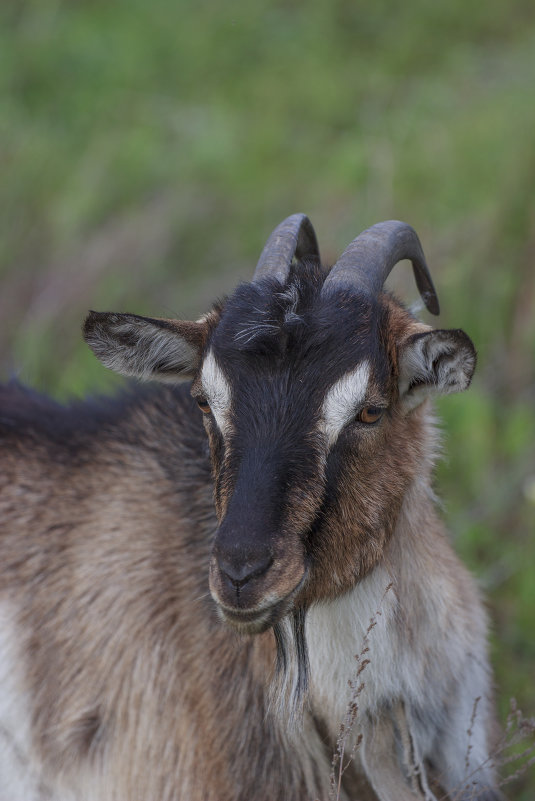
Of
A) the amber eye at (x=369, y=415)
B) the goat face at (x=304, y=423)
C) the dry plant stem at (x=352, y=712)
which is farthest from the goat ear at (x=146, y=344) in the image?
the dry plant stem at (x=352, y=712)

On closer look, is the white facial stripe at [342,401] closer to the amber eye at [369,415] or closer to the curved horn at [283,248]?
the amber eye at [369,415]

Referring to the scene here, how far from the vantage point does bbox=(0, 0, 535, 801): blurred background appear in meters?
6.53

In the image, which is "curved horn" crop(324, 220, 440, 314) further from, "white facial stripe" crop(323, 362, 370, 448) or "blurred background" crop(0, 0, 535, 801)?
"blurred background" crop(0, 0, 535, 801)

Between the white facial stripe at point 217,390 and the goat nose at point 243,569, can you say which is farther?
the white facial stripe at point 217,390

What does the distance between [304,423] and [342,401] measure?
0.14 m

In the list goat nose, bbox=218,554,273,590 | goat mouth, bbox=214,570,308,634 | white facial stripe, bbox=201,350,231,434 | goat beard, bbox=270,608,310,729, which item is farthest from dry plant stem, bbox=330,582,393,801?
white facial stripe, bbox=201,350,231,434

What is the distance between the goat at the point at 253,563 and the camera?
344 centimetres

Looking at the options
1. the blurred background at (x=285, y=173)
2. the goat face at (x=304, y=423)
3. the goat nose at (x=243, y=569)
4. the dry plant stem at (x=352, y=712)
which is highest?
the blurred background at (x=285, y=173)

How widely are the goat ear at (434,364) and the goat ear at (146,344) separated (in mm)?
725

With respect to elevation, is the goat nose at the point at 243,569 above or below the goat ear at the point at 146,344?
below

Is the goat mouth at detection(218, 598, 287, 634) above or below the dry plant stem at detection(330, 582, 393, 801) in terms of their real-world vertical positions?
above

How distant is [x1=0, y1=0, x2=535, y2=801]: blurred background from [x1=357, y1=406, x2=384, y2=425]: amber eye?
216cm

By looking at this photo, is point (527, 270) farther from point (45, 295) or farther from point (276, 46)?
point (276, 46)

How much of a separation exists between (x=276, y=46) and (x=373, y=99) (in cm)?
179
